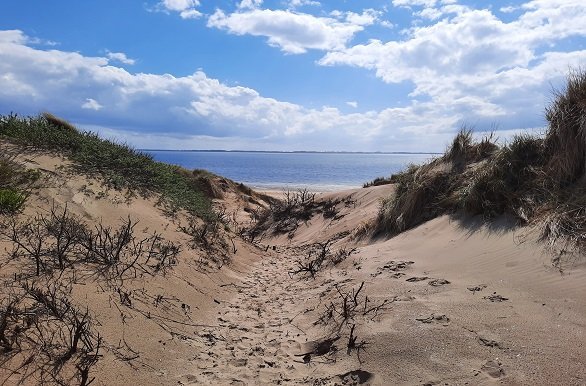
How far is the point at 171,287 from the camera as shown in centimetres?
548

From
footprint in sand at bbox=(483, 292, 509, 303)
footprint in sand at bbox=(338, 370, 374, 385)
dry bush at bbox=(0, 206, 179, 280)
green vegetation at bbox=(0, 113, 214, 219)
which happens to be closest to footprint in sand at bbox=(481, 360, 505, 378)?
footprint in sand at bbox=(338, 370, 374, 385)

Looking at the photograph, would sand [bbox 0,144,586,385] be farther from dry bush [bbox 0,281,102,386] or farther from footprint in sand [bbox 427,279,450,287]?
dry bush [bbox 0,281,102,386]

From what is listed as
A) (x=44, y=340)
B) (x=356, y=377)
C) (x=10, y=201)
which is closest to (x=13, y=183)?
(x=10, y=201)

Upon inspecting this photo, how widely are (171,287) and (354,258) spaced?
10.7 ft

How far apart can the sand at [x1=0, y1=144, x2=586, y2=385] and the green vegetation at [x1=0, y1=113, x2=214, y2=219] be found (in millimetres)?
1121

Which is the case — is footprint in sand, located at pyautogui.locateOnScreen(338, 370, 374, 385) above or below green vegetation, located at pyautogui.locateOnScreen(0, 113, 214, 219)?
below

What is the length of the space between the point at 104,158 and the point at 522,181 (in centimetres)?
753

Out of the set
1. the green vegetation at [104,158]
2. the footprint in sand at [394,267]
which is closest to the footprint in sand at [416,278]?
the footprint in sand at [394,267]

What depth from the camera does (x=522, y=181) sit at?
21.9 feet

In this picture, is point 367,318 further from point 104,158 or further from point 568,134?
point 104,158

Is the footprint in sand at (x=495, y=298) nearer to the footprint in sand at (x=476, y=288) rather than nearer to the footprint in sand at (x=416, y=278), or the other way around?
the footprint in sand at (x=476, y=288)

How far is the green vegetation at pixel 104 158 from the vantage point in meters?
8.36

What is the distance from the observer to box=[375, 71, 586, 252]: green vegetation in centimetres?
550

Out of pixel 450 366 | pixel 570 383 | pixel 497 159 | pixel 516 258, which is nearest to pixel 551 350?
pixel 570 383
